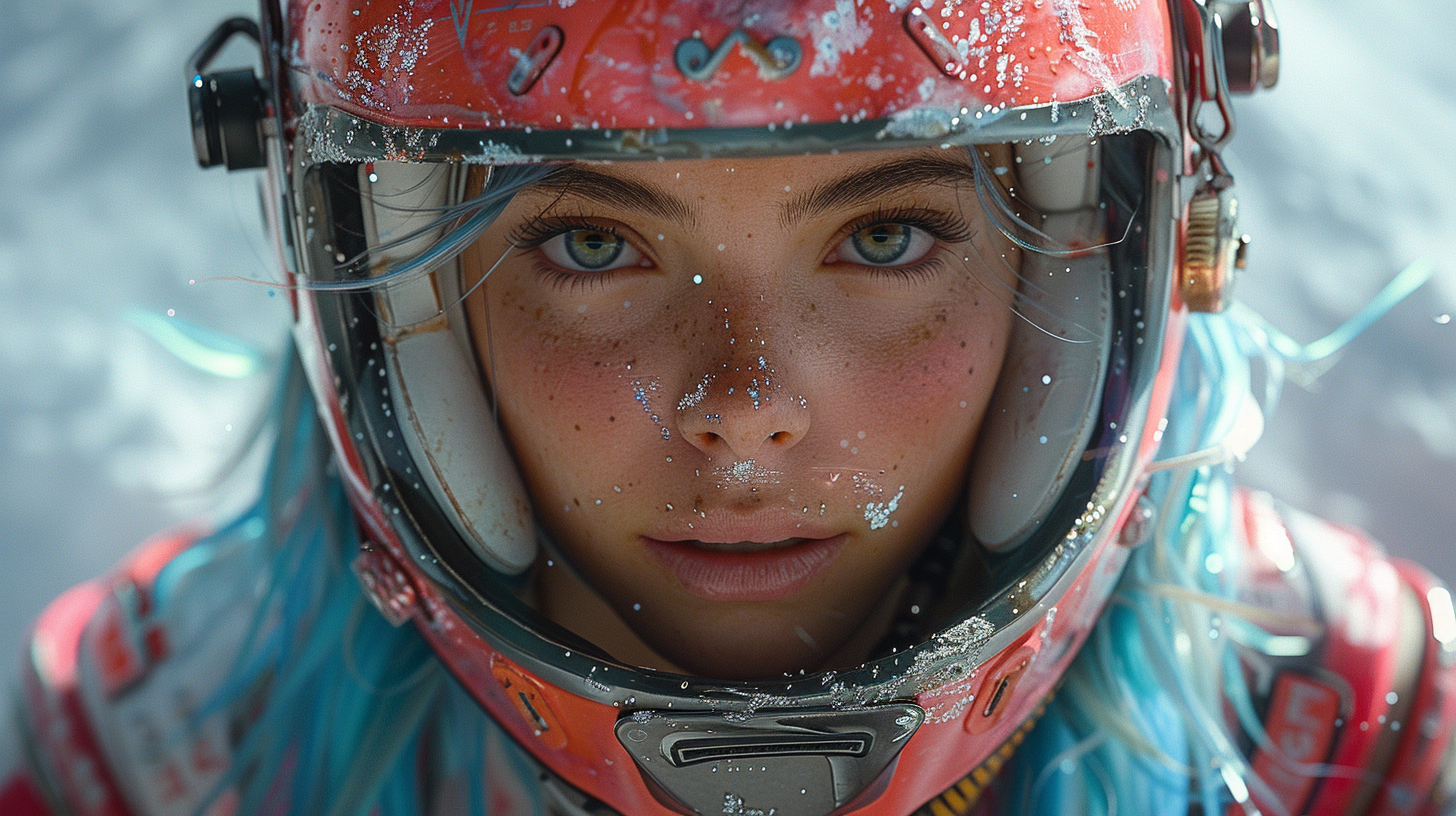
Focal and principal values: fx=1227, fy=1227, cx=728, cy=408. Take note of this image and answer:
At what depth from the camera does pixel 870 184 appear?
2.50ft

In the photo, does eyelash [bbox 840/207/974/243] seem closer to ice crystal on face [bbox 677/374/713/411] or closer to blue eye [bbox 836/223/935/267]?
blue eye [bbox 836/223/935/267]

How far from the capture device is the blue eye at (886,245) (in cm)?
80

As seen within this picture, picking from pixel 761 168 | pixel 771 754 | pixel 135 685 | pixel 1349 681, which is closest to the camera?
pixel 761 168

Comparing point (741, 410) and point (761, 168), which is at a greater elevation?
point (761, 168)

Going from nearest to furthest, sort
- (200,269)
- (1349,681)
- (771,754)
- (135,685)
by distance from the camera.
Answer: (771,754) → (1349,681) → (135,685) → (200,269)

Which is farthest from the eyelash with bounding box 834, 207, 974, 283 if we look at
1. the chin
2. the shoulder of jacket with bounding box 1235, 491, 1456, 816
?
the shoulder of jacket with bounding box 1235, 491, 1456, 816

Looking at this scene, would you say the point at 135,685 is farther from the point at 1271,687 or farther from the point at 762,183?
the point at 1271,687

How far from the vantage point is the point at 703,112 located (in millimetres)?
670

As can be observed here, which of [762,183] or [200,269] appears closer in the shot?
[762,183]

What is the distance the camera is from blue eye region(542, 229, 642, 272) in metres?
0.81

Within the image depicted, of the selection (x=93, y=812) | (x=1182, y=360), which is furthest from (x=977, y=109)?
(x=93, y=812)

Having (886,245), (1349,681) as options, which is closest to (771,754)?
(886,245)

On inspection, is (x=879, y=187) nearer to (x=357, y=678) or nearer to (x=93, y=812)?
(x=357, y=678)

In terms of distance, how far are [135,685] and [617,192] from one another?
0.83 meters
